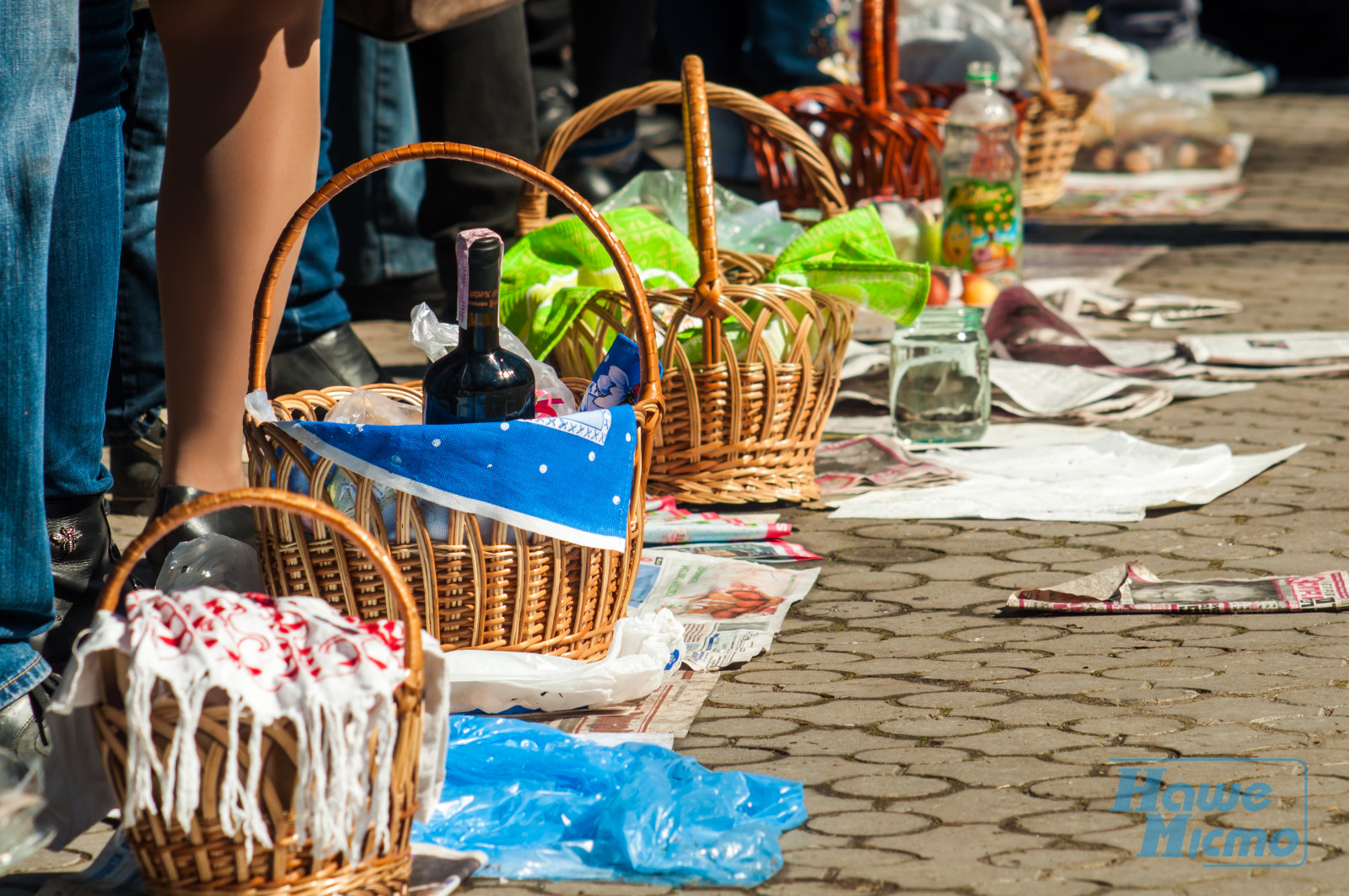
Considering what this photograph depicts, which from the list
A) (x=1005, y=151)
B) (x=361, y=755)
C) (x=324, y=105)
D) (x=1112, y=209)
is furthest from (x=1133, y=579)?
(x=1112, y=209)

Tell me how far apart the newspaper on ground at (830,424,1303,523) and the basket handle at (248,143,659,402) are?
2.24 feet

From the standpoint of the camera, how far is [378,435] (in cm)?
132

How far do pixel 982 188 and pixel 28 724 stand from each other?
7.96ft

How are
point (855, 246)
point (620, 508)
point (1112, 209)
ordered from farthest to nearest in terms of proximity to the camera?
point (1112, 209)
point (855, 246)
point (620, 508)

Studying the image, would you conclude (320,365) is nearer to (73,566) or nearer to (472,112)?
(472,112)

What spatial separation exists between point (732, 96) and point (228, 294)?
93 cm

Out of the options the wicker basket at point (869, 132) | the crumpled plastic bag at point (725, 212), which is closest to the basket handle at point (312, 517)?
the crumpled plastic bag at point (725, 212)

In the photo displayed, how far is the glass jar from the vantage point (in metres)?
2.38

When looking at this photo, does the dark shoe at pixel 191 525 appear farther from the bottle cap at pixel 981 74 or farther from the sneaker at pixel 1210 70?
the sneaker at pixel 1210 70

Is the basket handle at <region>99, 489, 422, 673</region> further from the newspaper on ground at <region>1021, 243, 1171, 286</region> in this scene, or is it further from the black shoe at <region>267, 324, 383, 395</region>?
the newspaper on ground at <region>1021, 243, 1171, 286</region>

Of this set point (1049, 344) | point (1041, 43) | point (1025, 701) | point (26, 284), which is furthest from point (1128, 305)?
point (26, 284)

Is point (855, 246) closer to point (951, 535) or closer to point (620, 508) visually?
point (951, 535)

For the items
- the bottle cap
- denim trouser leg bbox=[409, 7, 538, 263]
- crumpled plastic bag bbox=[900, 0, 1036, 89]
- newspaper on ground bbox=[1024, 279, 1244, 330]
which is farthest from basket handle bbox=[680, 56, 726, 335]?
crumpled plastic bag bbox=[900, 0, 1036, 89]

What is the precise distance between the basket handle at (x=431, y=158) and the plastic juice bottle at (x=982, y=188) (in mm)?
1827
